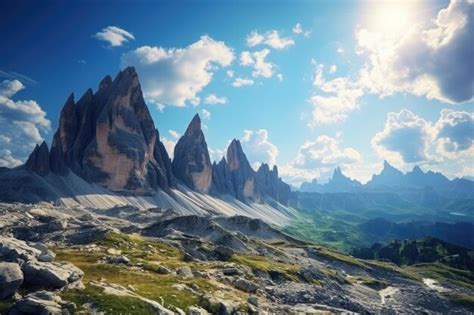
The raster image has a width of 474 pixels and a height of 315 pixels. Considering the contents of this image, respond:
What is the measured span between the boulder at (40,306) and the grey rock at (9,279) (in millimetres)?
1899

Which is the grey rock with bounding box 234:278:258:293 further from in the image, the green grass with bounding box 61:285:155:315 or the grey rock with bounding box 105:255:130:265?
the green grass with bounding box 61:285:155:315

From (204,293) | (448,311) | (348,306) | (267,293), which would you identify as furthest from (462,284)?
(204,293)

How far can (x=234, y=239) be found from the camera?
14262 centimetres

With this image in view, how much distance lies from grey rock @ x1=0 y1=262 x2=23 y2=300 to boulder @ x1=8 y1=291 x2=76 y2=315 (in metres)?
1.90

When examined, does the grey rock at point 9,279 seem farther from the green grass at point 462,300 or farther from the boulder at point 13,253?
the green grass at point 462,300

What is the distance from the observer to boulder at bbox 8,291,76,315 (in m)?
28.7

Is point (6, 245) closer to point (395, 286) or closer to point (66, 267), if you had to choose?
point (66, 267)

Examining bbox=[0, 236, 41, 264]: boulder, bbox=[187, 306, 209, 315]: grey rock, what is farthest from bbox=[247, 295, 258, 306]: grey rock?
bbox=[0, 236, 41, 264]: boulder

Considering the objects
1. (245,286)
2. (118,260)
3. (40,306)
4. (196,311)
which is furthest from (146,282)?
(40,306)

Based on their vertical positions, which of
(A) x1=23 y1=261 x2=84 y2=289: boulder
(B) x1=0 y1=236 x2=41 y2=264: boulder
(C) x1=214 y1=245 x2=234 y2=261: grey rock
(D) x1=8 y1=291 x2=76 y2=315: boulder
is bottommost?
(C) x1=214 y1=245 x2=234 y2=261: grey rock

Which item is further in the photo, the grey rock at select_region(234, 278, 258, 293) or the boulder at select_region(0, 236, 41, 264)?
the grey rock at select_region(234, 278, 258, 293)

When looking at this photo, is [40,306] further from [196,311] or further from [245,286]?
[245,286]

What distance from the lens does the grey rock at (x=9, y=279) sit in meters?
30.5

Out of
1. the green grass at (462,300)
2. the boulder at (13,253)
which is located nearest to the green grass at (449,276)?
the green grass at (462,300)
